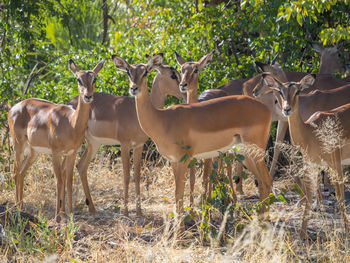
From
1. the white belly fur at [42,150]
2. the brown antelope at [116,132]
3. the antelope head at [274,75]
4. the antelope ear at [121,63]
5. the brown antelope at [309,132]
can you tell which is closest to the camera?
the brown antelope at [309,132]

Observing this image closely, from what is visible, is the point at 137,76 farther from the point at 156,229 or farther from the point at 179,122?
the point at 156,229

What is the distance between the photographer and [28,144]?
7.91m

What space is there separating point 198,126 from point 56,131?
197 centimetres

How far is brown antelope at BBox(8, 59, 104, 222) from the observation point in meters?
7.04

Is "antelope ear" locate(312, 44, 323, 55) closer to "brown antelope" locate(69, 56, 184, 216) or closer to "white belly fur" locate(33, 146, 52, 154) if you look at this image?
"brown antelope" locate(69, 56, 184, 216)

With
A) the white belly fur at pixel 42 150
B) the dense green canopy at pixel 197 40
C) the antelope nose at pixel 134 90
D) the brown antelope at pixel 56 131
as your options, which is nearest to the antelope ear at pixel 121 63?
the antelope nose at pixel 134 90

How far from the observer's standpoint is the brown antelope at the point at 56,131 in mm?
7035

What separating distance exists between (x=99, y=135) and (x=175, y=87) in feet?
4.68

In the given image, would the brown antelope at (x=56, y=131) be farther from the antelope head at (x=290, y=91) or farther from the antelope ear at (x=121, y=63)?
the antelope head at (x=290, y=91)

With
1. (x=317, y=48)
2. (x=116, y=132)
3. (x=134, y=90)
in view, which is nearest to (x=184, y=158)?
(x=134, y=90)


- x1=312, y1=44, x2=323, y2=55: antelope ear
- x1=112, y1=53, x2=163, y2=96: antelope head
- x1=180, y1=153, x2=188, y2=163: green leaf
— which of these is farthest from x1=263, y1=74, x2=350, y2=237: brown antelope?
x1=312, y1=44, x2=323, y2=55: antelope ear

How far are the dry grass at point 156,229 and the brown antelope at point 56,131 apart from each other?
0.52 m

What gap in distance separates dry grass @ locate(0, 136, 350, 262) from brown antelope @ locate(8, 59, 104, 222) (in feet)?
1.72

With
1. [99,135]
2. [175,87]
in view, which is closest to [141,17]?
[175,87]
